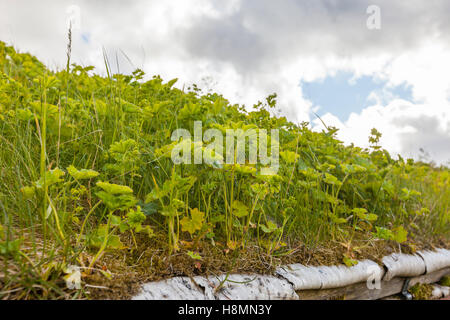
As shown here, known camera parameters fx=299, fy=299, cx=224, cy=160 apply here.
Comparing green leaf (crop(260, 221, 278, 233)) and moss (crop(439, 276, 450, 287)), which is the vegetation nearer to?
green leaf (crop(260, 221, 278, 233))

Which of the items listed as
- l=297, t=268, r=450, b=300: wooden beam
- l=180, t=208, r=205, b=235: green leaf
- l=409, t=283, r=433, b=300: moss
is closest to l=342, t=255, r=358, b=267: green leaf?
l=297, t=268, r=450, b=300: wooden beam

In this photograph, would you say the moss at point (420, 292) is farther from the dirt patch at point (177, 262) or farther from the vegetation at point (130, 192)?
the dirt patch at point (177, 262)

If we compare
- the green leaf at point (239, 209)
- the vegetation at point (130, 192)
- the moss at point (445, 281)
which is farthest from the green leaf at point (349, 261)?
the moss at point (445, 281)

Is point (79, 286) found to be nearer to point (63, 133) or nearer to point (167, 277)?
point (167, 277)

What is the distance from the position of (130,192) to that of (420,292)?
2736mm

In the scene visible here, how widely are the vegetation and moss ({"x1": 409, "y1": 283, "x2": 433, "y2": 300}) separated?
15.8 inches

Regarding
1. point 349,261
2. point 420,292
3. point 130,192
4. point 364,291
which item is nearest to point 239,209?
point 130,192

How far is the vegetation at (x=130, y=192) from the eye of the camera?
0.97m

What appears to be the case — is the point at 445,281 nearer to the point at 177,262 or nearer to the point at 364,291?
the point at 364,291

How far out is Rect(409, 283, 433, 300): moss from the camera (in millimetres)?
2551

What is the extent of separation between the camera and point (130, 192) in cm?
104

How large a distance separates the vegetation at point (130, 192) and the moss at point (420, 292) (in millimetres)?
402

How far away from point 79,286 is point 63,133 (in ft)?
3.06

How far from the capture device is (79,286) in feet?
3.02
